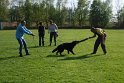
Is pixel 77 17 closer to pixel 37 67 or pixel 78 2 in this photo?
pixel 78 2

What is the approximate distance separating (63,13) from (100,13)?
11.6 metres

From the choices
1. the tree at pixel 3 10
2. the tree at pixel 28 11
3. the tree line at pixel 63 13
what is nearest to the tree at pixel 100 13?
the tree line at pixel 63 13

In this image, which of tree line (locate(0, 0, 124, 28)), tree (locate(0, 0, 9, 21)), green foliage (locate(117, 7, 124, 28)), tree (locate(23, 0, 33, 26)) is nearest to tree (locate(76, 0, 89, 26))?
tree line (locate(0, 0, 124, 28))

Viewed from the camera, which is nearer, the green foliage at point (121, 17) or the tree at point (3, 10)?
the tree at point (3, 10)

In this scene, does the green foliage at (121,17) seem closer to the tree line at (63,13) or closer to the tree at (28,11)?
the tree line at (63,13)

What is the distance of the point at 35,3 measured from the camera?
327 feet

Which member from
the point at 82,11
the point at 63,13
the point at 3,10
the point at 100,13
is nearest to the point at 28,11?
the point at 3,10

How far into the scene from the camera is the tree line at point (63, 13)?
96188mm

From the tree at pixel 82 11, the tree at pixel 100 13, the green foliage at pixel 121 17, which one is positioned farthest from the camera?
the tree at pixel 82 11

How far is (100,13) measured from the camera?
99000 mm

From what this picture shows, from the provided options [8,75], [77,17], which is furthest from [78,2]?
[8,75]

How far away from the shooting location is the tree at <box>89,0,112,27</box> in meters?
96.4

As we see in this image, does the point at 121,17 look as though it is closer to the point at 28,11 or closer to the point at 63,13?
the point at 63,13

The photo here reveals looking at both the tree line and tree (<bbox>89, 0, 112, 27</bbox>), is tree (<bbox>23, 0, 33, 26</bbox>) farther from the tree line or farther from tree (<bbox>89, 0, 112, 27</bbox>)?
tree (<bbox>89, 0, 112, 27</bbox>)
